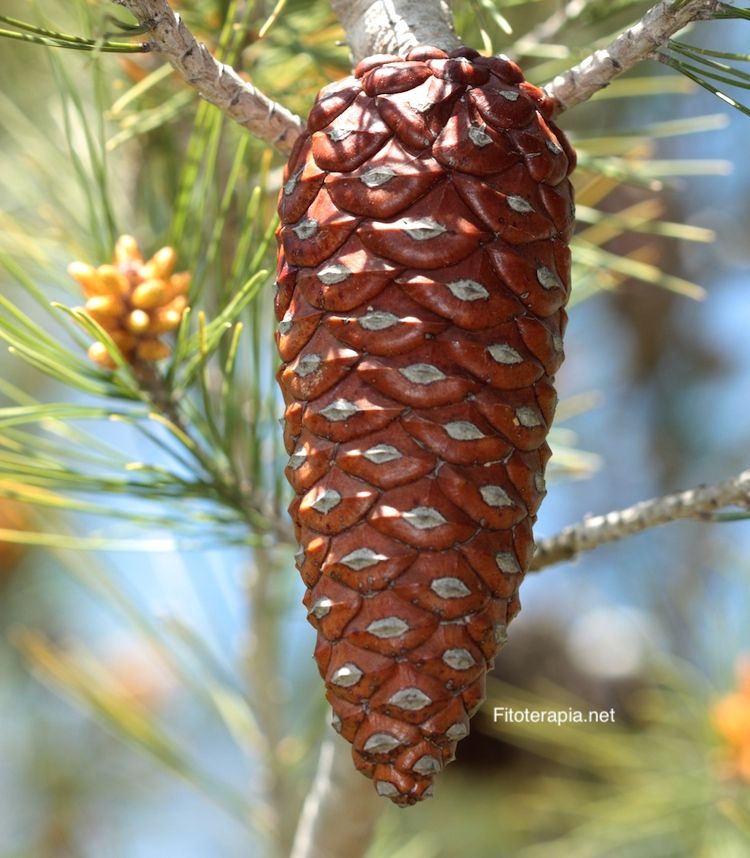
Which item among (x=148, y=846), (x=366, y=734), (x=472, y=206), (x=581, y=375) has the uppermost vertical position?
(x=472, y=206)

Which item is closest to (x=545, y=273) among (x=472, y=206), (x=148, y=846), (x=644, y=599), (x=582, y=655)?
(x=472, y=206)

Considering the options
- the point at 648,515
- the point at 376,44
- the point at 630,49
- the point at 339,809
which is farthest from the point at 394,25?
the point at 339,809

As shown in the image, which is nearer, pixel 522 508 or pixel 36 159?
pixel 522 508

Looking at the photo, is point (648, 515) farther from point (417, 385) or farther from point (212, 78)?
point (212, 78)

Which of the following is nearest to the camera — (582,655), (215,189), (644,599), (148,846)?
(215,189)

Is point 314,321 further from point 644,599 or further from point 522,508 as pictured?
point 644,599
